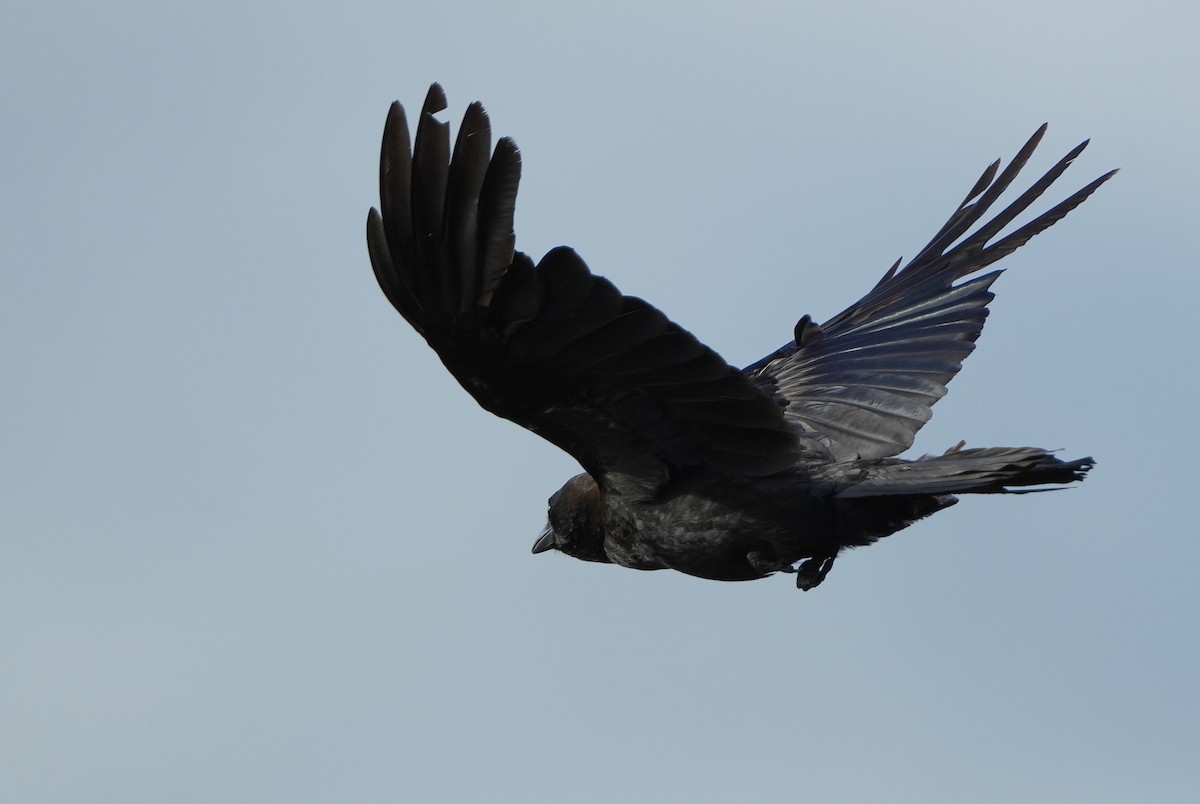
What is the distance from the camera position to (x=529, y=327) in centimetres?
632

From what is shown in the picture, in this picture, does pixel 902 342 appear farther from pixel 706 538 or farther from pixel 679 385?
pixel 679 385

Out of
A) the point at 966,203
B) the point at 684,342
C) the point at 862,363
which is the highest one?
the point at 966,203

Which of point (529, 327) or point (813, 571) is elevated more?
point (529, 327)

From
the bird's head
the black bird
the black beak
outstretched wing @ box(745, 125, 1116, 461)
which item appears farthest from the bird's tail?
the black beak

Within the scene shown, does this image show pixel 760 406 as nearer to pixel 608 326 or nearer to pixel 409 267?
pixel 608 326

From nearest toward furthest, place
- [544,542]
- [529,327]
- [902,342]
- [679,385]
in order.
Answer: [529,327] → [679,385] → [544,542] → [902,342]

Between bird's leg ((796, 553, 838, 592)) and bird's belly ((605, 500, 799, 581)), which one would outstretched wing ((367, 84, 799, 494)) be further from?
bird's leg ((796, 553, 838, 592))

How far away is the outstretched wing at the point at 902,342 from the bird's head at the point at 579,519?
1005mm

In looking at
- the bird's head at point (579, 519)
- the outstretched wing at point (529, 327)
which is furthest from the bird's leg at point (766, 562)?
the bird's head at point (579, 519)

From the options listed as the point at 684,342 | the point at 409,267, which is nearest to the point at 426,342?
the point at 409,267

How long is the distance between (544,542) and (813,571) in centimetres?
163

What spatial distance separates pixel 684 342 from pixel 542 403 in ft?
2.51

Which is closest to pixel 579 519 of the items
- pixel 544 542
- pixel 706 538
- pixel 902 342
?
pixel 544 542

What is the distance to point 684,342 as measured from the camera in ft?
20.7
